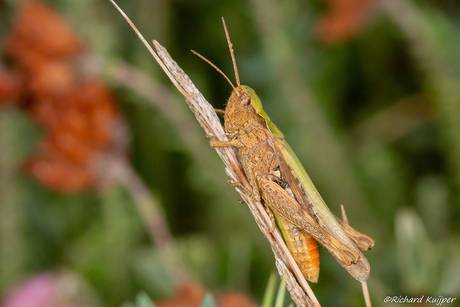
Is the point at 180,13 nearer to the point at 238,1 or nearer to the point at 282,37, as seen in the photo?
the point at 238,1

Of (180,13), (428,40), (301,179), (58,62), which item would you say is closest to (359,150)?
(428,40)

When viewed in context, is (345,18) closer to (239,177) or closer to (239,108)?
(239,108)

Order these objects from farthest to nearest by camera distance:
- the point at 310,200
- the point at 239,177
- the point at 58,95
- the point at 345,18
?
the point at 345,18
the point at 58,95
the point at 310,200
the point at 239,177

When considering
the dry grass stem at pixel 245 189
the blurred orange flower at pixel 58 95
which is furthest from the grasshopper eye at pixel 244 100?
the blurred orange flower at pixel 58 95

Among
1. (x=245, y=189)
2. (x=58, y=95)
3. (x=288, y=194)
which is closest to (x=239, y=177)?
(x=245, y=189)

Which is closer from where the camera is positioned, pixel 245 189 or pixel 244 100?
pixel 245 189
